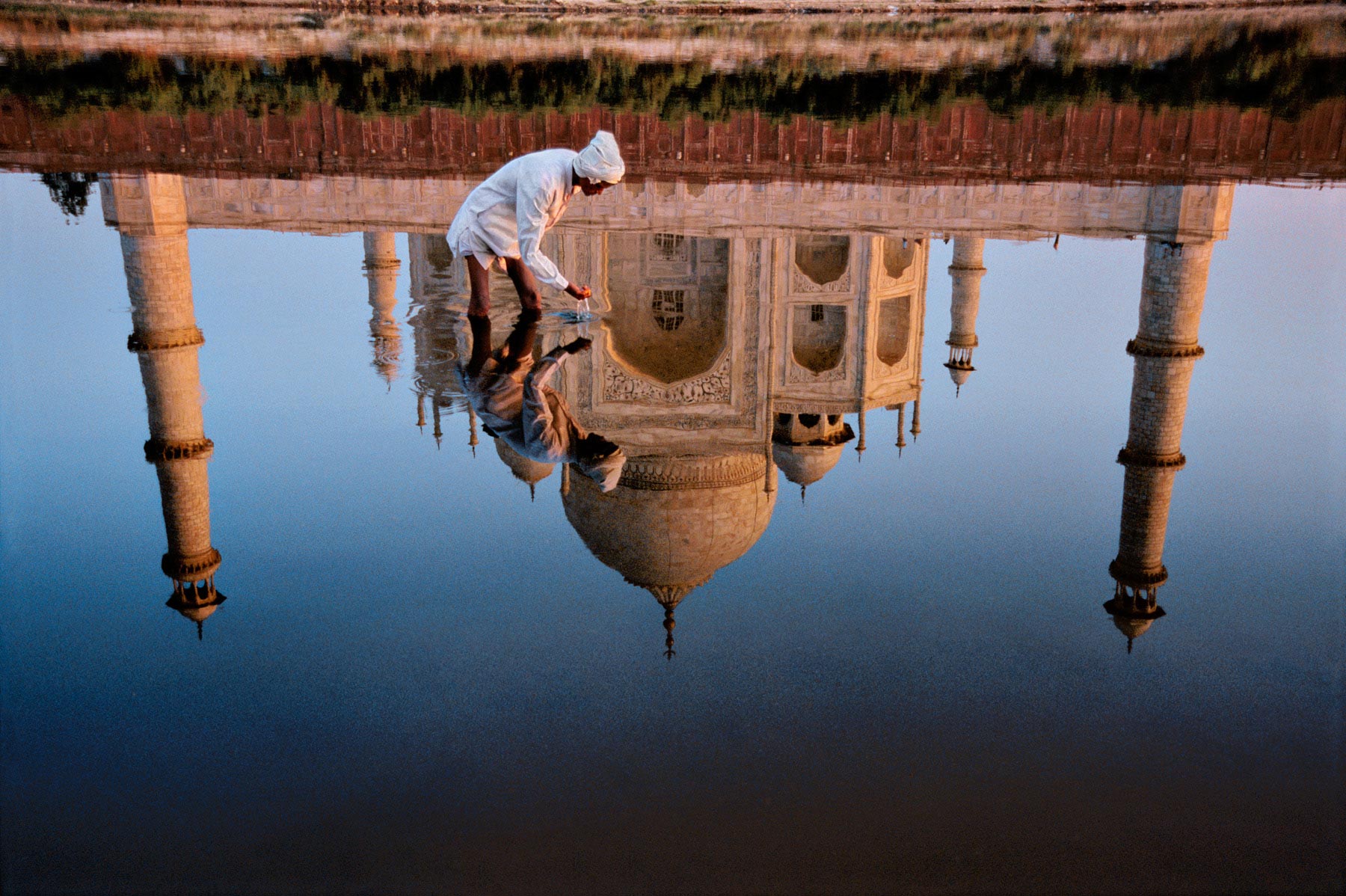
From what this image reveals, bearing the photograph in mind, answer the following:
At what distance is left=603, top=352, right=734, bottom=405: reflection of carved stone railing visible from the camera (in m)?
4.46

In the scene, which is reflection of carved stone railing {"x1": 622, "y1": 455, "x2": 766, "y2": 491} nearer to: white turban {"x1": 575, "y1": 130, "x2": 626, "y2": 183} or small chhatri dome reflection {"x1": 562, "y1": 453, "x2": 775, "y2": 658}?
small chhatri dome reflection {"x1": 562, "y1": 453, "x2": 775, "y2": 658}

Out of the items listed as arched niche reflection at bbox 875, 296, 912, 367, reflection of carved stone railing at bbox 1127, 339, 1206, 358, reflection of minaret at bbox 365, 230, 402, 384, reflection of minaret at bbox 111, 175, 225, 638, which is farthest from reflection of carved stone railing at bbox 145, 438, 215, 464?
arched niche reflection at bbox 875, 296, 912, 367

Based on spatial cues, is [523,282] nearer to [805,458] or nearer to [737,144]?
[805,458]

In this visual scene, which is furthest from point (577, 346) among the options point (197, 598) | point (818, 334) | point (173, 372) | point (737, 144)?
point (818, 334)

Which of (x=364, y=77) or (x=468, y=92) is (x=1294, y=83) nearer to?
(x=468, y=92)

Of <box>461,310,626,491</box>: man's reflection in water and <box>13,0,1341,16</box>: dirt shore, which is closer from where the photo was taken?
<box>461,310,626,491</box>: man's reflection in water

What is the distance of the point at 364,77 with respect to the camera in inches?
461

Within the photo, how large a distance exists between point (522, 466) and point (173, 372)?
1.54 meters

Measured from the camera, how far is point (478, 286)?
481 cm

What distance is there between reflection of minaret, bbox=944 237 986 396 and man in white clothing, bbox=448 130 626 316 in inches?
56.6

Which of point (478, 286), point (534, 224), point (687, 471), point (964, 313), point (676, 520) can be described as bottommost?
point (676, 520)

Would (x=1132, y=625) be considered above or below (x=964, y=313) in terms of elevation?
below

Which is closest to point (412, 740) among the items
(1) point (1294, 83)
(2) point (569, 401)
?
(2) point (569, 401)

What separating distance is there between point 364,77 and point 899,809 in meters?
11.2
